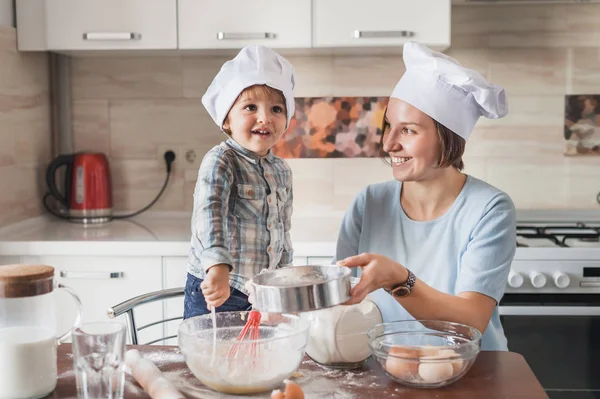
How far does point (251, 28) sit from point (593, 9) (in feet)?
4.27

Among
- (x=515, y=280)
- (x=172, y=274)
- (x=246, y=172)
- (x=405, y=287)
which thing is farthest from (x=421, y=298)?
(x=172, y=274)

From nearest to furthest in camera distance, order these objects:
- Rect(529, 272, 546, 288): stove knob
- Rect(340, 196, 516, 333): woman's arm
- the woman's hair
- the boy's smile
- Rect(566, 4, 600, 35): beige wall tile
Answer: Rect(340, 196, 516, 333): woman's arm, the woman's hair, the boy's smile, Rect(529, 272, 546, 288): stove knob, Rect(566, 4, 600, 35): beige wall tile

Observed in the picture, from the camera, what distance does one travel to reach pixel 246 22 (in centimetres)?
268

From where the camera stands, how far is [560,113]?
2959mm

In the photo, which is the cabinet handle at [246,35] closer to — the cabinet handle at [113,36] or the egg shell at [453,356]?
the cabinet handle at [113,36]

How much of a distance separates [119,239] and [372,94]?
1.11 m

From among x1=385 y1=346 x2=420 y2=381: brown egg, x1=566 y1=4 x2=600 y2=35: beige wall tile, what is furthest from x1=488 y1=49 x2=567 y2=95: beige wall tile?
x1=385 y1=346 x2=420 y2=381: brown egg

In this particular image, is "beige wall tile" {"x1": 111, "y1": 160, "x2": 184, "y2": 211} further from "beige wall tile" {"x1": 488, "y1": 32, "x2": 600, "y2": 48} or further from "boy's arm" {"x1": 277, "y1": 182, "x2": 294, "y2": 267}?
"beige wall tile" {"x1": 488, "y1": 32, "x2": 600, "y2": 48}

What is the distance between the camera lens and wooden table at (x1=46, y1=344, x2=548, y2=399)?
4.03 feet

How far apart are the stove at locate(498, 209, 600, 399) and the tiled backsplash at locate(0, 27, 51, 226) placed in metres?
1.74

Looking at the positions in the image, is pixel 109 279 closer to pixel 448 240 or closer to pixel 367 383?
pixel 448 240

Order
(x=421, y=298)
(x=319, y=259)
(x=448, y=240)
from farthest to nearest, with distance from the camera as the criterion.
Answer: (x=319, y=259) → (x=448, y=240) → (x=421, y=298)

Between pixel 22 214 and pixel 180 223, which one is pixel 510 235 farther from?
pixel 22 214

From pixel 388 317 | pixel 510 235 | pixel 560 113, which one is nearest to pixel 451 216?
pixel 510 235
